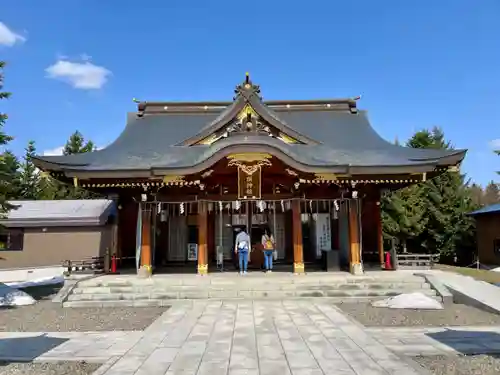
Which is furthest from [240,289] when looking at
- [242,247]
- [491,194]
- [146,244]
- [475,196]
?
[491,194]

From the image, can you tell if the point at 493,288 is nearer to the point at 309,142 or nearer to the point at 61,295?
the point at 309,142

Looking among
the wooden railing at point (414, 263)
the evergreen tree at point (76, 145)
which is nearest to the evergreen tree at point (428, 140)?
the wooden railing at point (414, 263)

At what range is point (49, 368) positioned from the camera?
5.65m

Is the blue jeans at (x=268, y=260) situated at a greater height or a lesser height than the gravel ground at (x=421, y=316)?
greater

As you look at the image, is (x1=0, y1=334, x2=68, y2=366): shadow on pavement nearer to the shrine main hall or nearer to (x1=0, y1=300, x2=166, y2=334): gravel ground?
(x1=0, y1=300, x2=166, y2=334): gravel ground

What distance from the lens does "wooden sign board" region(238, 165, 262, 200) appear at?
523 inches

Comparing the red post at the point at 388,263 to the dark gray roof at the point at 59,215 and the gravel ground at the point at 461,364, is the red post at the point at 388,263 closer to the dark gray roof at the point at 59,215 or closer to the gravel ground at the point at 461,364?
the gravel ground at the point at 461,364

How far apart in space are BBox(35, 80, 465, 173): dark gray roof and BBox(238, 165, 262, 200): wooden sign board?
98 centimetres

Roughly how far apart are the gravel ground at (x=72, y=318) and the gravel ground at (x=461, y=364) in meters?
5.45

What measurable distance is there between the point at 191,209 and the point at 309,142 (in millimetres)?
5634

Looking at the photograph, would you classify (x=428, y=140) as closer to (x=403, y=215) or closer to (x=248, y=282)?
(x=403, y=215)

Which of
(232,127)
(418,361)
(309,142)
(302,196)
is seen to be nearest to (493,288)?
(302,196)

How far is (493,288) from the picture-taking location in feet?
37.0

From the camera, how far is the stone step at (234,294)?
11148mm
